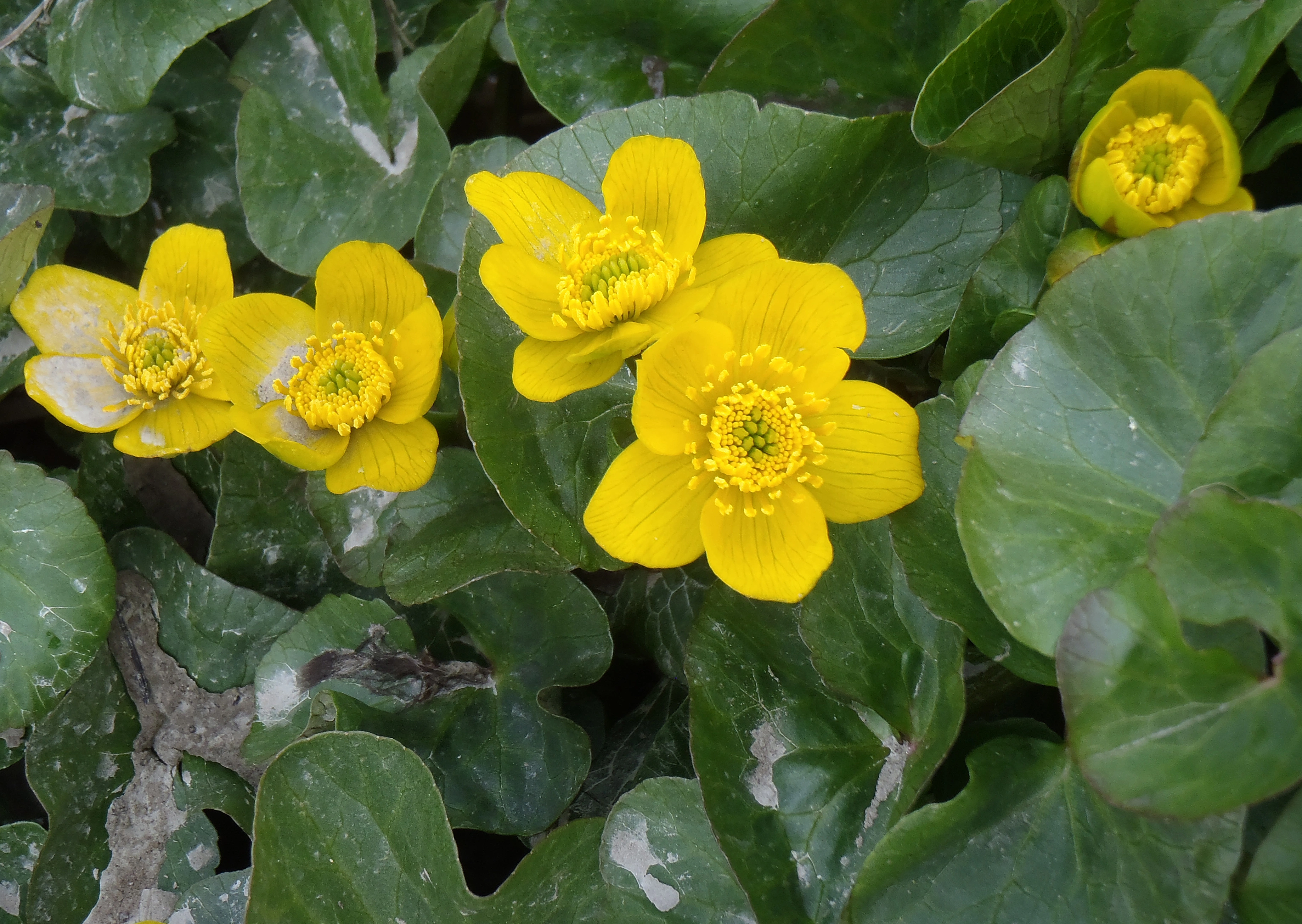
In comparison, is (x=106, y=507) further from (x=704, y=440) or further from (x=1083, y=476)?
(x=1083, y=476)

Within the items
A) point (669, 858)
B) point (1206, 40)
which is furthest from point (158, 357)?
point (1206, 40)

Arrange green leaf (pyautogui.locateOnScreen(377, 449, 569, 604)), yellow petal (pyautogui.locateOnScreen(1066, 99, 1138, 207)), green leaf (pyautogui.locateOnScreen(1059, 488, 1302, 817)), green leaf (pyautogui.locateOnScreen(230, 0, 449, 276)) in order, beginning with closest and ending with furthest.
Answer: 1. green leaf (pyautogui.locateOnScreen(1059, 488, 1302, 817))
2. yellow petal (pyautogui.locateOnScreen(1066, 99, 1138, 207))
3. green leaf (pyautogui.locateOnScreen(377, 449, 569, 604))
4. green leaf (pyautogui.locateOnScreen(230, 0, 449, 276))

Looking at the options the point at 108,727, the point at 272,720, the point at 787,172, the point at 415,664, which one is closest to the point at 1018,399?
the point at 787,172

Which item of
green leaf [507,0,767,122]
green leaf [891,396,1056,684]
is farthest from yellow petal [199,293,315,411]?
green leaf [891,396,1056,684]

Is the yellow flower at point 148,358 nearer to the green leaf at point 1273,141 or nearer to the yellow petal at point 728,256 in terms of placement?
the yellow petal at point 728,256

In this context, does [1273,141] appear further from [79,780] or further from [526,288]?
[79,780]

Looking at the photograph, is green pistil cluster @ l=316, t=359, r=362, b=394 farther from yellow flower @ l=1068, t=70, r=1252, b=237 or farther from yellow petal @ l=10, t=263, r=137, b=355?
yellow flower @ l=1068, t=70, r=1252, b=237
